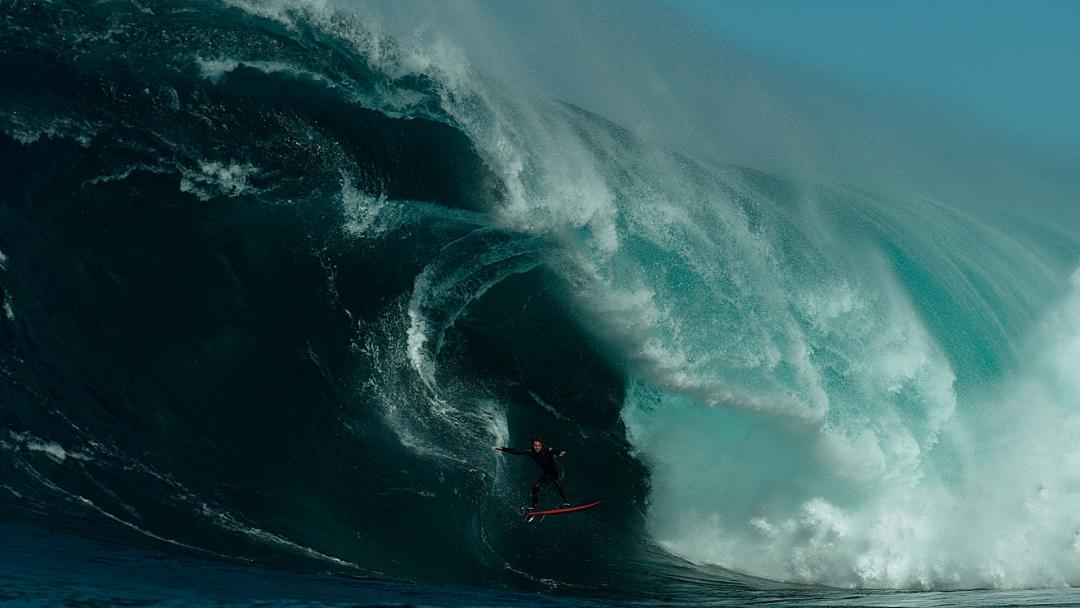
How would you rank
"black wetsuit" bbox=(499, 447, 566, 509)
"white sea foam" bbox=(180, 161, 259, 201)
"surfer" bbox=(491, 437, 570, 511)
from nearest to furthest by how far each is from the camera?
"surfer" bbox=(491, 437, 570, 511) → "black wetsuit" bbox=(499, 447, 566, 509) → "white sea foam" bbox=(180, 161, 259, 201)

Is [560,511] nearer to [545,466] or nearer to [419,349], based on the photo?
[545,466]

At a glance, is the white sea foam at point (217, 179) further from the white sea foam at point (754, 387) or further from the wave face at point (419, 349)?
the white sea foam at point (754, 387)

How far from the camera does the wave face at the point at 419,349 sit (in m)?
10.8

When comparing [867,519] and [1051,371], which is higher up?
[1051,371]

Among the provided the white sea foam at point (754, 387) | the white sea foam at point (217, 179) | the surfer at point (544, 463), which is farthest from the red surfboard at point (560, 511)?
the white sea foam at point (217, 179)

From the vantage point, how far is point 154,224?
12.6 metres

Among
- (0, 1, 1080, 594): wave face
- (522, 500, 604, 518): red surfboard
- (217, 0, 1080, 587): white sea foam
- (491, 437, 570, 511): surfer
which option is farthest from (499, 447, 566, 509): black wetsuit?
(217, 0, 1080, 587): white sea foam

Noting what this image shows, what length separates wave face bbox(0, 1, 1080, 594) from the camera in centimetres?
1077

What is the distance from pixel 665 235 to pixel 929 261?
9623 millimetres

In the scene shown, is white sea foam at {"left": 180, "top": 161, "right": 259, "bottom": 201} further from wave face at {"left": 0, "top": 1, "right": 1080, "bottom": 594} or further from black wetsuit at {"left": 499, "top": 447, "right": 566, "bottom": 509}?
black wetsuit at {"left": 499, "top": 447, "right": 566, "bottom": 509}

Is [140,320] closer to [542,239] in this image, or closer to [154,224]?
[154,224]

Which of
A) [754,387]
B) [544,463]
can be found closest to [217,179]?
[544,463]

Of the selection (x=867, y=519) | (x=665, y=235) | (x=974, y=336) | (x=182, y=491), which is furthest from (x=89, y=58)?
(x=974, y=336)

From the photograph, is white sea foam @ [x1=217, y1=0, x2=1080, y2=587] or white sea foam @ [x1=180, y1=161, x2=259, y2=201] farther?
white sea foam @ [x1=217, y1=0, x2=1080, y2=587]
